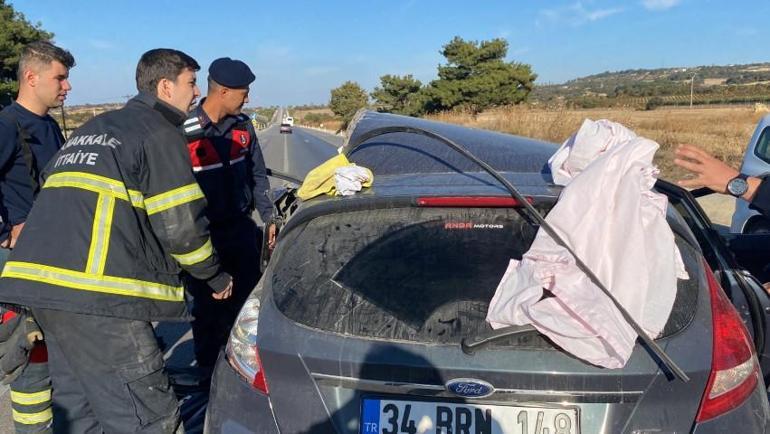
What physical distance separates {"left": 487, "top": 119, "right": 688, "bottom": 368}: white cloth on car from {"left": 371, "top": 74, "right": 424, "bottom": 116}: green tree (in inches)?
1865

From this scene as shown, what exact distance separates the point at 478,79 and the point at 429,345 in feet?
140

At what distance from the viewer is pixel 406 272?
2066 mm

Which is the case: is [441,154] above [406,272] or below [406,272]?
above

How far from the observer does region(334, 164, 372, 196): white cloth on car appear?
Answer: 234 cm

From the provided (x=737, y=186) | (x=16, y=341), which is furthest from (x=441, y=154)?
(x=16, y=341)

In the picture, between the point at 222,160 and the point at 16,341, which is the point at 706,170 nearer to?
the point at 222,160

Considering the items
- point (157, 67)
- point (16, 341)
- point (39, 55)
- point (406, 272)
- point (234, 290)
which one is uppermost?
point (39, 55)

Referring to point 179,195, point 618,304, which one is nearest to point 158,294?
point 179,195

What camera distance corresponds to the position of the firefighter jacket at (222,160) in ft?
12.8

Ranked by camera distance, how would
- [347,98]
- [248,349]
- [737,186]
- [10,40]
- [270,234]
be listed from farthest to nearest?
[347,98] < [10,40] < [270,234] < [737,186] < [248,349]

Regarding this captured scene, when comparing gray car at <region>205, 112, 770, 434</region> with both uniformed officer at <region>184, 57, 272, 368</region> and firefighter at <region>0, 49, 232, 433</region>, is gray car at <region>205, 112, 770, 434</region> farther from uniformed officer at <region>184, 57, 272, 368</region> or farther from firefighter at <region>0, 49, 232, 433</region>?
uniformed officer at <region>184, 57, 272, 368</region>

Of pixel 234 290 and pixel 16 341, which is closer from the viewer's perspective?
pixel 16 341

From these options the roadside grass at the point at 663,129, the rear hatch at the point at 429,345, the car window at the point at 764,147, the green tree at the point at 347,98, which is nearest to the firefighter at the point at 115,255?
the rear hatch at the point at 429,345

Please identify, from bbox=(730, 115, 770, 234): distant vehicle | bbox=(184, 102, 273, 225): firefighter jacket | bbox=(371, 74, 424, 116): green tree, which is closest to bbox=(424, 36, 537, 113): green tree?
bbox=(371, 74, 424, 116): green tree
